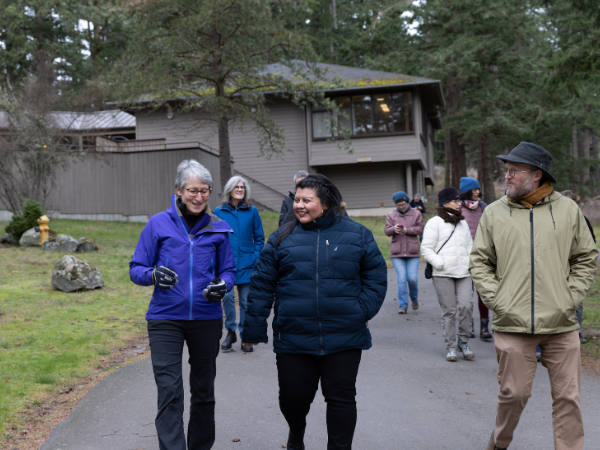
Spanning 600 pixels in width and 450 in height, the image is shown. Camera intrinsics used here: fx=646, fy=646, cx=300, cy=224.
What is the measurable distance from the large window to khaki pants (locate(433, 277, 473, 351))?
73.4 ft

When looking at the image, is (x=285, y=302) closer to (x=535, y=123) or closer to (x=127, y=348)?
(x=127, y=348)

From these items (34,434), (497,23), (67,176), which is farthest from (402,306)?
(497,23)

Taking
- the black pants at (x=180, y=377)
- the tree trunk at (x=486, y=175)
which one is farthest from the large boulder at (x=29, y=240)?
the tree trunk at (x=486, y=175)

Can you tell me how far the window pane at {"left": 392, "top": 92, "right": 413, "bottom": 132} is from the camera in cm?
2952

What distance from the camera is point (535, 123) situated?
29.8 metres

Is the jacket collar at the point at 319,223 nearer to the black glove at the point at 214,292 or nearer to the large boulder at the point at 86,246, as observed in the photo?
the black glove at the point at 214,292

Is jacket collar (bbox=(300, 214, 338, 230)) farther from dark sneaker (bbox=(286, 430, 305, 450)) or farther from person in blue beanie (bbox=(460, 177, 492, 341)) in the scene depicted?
person in blue beanie (bbox=(460, 177, 492, 341))

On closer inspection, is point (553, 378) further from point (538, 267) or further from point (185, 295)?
point (185, 295)

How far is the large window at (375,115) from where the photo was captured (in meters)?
29.6

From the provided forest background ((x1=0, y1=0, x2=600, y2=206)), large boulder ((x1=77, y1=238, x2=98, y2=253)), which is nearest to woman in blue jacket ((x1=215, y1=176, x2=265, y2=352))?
forest background ((x1=0, y1=0, x2=600, y2=206))

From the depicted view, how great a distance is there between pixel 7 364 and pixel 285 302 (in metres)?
4.60

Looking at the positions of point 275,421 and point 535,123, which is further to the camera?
point 535,123

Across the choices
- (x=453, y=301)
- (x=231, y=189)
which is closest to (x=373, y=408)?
(x=453, y=301)

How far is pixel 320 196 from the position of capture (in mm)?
4230
